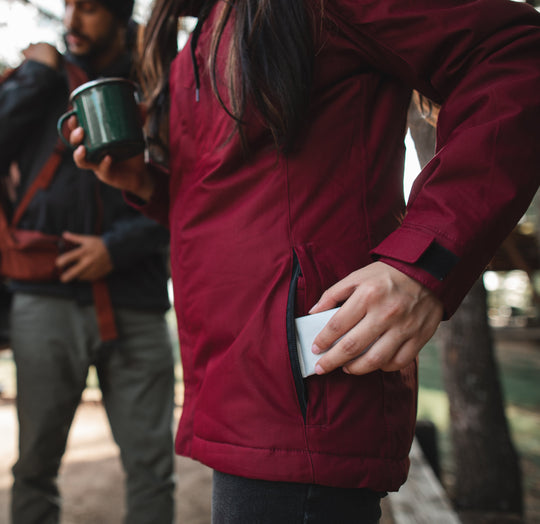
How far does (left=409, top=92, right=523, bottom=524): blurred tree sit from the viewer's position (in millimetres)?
3111

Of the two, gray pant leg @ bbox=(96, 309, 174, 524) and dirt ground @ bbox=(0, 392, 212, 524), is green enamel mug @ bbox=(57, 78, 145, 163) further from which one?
dirt ground @ bbox=(0, 392, 212, 524)

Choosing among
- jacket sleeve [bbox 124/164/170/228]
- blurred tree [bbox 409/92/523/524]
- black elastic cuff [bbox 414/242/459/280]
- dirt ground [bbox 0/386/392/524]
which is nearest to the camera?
black elastic cuff [bbox 414/242/459/280]

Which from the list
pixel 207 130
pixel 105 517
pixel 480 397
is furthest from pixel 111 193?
pixel 480 397

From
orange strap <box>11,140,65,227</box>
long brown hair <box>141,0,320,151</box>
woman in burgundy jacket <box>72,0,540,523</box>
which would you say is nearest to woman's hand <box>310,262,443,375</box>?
woman in burgundy jacket <box>72,0,540,523</box>

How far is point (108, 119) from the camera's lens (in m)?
1.17

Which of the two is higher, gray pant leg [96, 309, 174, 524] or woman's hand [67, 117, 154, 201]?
woman's hand [67, 117, 154, 201]

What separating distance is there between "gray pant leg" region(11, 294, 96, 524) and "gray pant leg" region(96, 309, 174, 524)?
0.13 m

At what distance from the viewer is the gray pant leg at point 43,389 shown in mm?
1825

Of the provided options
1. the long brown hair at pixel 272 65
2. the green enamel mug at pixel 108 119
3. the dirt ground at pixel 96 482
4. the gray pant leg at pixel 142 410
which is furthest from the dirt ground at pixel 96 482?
the long brown hair at pixel 272 65

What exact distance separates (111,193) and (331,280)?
1.41 m

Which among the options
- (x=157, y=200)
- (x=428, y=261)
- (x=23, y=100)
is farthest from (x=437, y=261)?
(x=23, y=100)

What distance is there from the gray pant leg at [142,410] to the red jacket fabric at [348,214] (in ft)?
3.48

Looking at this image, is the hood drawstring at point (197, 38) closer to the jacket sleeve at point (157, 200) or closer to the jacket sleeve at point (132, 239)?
the jacket sleeve at point (157, 200)

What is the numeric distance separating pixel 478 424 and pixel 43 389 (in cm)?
255
